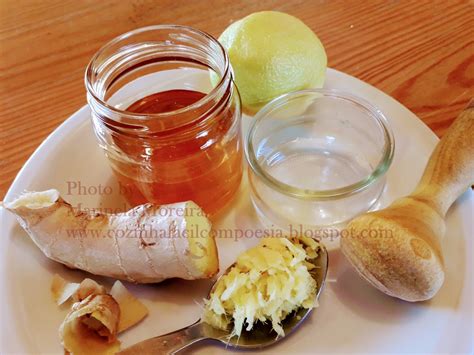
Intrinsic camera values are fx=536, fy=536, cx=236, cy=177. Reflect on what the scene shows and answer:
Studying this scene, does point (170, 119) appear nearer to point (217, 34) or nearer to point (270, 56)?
point (270, 56)

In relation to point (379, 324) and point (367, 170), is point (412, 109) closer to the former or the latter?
point (367, 170)

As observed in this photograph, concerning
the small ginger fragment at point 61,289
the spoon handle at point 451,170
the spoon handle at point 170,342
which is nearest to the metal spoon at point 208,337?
the spoon handle at point 170,342

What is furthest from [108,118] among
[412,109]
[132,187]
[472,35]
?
[472,35]

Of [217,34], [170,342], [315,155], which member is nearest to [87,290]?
[170,342]

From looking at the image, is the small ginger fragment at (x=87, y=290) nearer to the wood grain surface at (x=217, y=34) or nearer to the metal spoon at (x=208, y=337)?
the metal spoon at (x=208, y=337)

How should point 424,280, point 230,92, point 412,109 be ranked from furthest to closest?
point 412,109 → point 230,92 → point 424,280

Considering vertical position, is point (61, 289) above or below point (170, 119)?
below
